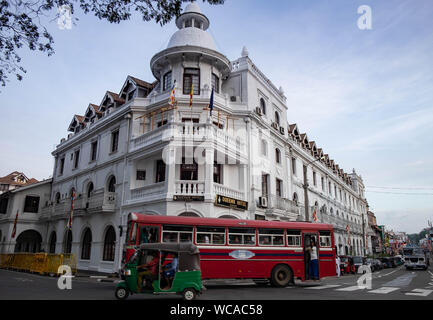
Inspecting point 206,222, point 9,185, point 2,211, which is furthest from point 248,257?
point 9,185

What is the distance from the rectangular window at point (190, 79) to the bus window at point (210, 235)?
11771mm

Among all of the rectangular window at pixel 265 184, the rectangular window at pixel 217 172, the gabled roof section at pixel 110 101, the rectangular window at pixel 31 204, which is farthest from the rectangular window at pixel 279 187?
the rectangular window at pixel 31 204

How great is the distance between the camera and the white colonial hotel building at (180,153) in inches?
765

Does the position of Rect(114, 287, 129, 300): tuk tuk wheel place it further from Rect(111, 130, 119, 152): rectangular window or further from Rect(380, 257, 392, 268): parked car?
Rect(380, 257, 392, 268): parked car

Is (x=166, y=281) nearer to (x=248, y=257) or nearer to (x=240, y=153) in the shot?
(x=248, y=257)

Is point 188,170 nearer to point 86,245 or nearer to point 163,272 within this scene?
point 163,272

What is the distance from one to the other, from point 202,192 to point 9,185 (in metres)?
48.8

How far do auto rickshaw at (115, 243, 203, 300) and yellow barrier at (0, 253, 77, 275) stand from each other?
1192cm

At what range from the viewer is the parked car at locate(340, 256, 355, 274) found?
25953 mm

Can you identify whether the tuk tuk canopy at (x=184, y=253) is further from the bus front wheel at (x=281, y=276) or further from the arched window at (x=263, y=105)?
the arched window at (x=263, y=105)

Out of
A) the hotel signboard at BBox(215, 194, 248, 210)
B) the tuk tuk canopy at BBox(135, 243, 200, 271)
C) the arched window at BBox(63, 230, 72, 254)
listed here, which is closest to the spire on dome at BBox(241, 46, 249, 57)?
the hotel signboard at BBox(215, 194, 248, 210)

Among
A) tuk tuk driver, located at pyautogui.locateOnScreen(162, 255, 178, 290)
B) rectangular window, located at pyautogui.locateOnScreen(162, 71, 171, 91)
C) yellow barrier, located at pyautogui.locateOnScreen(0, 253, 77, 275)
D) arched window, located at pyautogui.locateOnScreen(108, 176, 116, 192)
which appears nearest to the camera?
tuk tuk driver, located at pyautogui.locateOnScreen(162, 255, 178, 290)

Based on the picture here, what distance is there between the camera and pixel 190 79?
2266cm

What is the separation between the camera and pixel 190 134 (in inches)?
766
